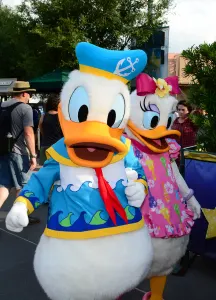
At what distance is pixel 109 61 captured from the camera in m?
2.02

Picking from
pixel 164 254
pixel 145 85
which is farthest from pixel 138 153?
pixel 164 254

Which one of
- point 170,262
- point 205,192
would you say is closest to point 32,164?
point 205,192

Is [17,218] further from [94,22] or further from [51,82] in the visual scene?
[94,22]

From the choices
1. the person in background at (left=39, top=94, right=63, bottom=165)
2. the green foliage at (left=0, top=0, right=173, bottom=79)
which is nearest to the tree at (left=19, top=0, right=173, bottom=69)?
the green foliage at (left=0, top=0, right=173, bottom=79)

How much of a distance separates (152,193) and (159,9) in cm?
1239

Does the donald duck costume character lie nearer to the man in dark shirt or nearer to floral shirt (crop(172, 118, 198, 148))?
the man in dark shirt

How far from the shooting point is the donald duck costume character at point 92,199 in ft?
6.38

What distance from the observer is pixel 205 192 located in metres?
3.15

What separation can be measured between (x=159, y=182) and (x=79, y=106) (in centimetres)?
81

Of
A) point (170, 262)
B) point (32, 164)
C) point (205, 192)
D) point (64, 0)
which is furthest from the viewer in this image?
point (64, 0)

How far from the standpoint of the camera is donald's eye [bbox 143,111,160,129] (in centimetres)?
257

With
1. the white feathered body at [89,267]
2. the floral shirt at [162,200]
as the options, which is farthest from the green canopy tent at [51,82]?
the white feathered body at [89,267]

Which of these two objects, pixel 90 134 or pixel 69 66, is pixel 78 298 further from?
pixel 69 66

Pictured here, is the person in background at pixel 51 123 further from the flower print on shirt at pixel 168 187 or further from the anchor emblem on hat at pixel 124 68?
the anchor emblem on hat at pixel 124 68
